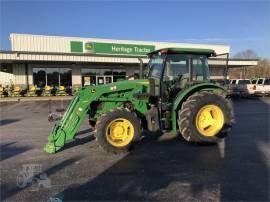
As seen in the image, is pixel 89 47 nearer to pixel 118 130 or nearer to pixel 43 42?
pixel 43 42

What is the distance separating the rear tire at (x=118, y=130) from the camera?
6.18 m

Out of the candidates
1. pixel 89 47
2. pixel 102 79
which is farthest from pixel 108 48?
pixel 102 79

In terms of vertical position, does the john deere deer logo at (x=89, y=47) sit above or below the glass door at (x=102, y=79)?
Answer: above

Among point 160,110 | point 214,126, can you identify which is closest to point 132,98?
point 160,110

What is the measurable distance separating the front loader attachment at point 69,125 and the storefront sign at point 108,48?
22243 millimetres

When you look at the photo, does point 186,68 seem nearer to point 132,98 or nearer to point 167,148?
point 132,98

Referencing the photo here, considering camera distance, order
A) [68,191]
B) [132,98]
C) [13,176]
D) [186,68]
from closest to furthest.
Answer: [68,191], [13,176], [132,98], [186,68]

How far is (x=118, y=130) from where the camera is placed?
6371 mm

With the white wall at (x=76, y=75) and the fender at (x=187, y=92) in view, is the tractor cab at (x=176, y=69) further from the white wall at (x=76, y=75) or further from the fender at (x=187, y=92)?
the white wall at (x=76, y=75)

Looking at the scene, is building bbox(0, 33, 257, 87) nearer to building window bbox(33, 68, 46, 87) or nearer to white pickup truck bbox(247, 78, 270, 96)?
building window bbox(33, 68, 46, 87)

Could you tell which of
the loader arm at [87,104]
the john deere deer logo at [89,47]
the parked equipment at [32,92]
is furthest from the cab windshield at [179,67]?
the john deere deer logo at [89,47]

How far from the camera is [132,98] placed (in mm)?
6812

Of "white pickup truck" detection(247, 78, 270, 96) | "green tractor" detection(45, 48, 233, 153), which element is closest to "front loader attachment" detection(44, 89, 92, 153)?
"green tractor" detection(45, 48, 233, 153)

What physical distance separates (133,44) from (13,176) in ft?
85.5
